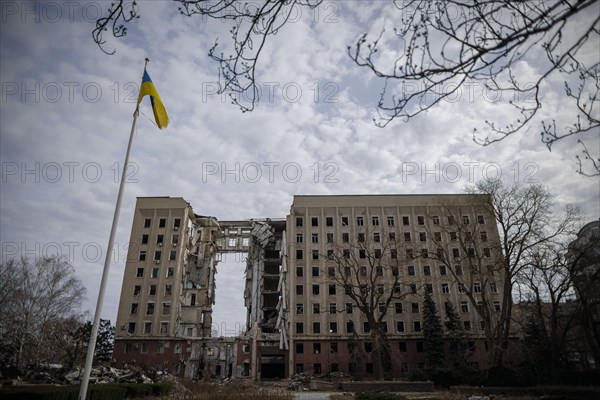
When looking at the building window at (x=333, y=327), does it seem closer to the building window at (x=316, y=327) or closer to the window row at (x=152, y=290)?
the building window at (x=316, y=327)

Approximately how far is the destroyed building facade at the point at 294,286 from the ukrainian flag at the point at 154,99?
3076 cm

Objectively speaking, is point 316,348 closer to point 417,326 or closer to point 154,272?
point 417,326

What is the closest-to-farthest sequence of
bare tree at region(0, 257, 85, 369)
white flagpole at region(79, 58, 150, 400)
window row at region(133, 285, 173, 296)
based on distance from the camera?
1. white flagpole at region(79, 58, 150, 400)
2. bare tree at region(0, 257, 85, 369)
3. window row at region(133, 285, 173, 296)

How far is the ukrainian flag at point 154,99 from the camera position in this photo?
14.0 m

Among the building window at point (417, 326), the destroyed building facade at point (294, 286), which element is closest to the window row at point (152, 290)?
the destroyed building facade at point (294, 286)

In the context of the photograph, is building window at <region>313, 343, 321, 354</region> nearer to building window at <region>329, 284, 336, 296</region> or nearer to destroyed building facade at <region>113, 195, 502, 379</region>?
destroyed building facade at <region>113, 195, 502, 379</region>

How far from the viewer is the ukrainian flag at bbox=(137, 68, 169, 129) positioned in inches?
552

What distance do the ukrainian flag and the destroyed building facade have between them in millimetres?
30759

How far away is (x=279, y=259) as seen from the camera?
177ft

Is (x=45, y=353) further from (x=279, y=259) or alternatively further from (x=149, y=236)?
(x=279, y=259)

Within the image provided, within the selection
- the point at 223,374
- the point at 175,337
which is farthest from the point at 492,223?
the point at 175,337

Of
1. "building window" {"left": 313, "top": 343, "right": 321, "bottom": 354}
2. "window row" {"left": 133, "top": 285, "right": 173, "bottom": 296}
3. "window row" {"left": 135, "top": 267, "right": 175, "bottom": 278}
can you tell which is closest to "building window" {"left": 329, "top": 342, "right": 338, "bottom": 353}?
"building window" {"left": 313, "top": 343, "right": 321, "bottom": 354}

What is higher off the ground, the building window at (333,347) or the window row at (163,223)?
the window row at (163,223)

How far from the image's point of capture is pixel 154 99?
46.6 feet
